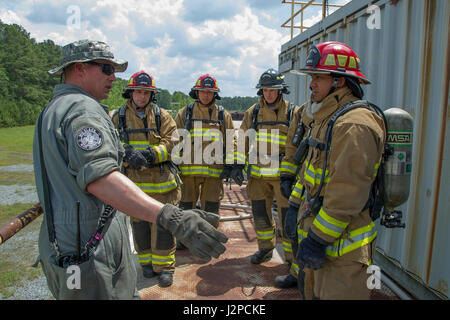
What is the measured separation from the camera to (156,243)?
365 centimetres

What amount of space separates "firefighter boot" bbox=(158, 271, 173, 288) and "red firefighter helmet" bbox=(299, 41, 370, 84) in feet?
8.13

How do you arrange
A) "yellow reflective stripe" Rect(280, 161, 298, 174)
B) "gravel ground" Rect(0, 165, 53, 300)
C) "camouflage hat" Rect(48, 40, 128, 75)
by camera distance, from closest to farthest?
1. "camouflage hat" Rect(48, 40, 128, 75)
2. "yellow reflective stripe" Rect(280, 161, 298, 174)
3. "gravel ground" Rect(0, 165, 53, 300)

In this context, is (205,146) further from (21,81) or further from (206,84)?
(21,81)

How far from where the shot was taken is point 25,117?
1415 inches

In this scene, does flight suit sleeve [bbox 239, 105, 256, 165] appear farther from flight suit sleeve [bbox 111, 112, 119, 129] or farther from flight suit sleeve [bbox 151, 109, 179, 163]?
flight suit sleeve [bbox 111, 112, 119, 129]

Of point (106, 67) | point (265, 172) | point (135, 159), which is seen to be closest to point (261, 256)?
point (265, 172)

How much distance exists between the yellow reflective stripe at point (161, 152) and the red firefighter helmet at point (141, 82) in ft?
2.15

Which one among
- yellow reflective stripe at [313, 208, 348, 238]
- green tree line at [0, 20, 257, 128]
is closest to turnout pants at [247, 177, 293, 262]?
yellow reflective stripe at [313, 208, 348, 238]

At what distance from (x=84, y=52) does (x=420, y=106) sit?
8.81 feet

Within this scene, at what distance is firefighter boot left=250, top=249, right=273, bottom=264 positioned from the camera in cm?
392

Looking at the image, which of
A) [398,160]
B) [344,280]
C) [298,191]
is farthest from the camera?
[298,191]

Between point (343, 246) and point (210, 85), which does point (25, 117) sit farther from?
point (343, 246)

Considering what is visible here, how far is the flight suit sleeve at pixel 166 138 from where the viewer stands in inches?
144

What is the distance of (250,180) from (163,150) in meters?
1.14
